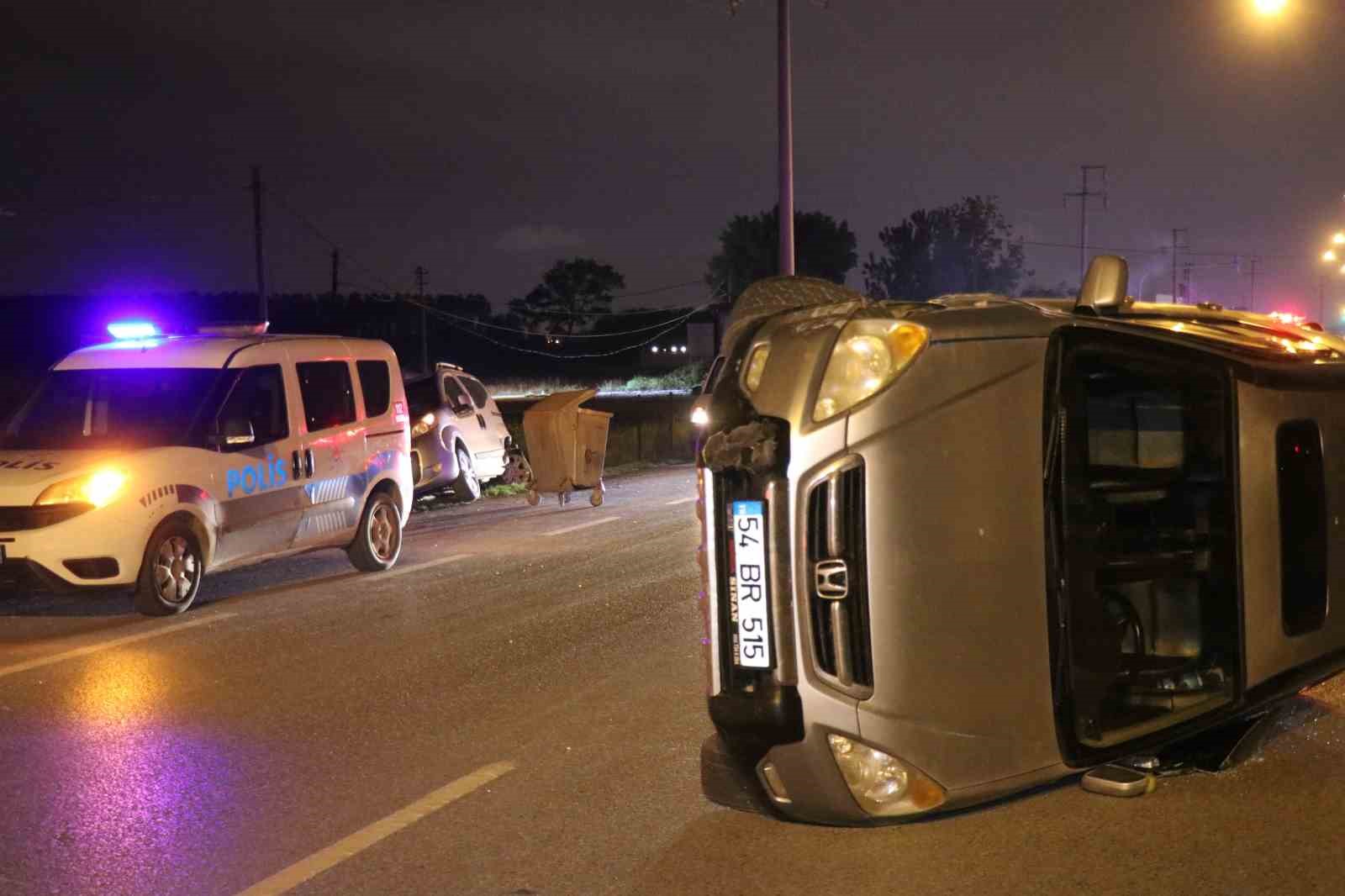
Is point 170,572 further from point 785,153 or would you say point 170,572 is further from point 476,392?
point 785,153

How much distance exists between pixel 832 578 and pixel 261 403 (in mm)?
7467

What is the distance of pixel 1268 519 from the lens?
17.6 ft

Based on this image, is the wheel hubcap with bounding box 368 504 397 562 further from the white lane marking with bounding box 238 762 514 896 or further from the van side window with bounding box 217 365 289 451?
the white lane marking with bounding box 238 762 514 896

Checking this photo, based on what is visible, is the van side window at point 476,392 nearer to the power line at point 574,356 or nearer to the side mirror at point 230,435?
the side mirror at point 230,435

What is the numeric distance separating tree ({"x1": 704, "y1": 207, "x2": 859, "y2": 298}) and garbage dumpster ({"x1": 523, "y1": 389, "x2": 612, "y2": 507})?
8349 cm

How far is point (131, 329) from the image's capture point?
1147cm

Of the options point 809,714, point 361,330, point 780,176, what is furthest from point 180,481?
point 361,330

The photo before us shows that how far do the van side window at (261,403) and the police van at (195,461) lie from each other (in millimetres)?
11

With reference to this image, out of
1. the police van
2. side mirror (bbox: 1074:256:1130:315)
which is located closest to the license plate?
side mirror (bbox: 1074:256:1130:315)

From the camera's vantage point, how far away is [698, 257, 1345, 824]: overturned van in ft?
14.7

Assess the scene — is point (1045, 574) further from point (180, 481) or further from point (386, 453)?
point (386, 453)

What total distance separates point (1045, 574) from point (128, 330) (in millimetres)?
9002

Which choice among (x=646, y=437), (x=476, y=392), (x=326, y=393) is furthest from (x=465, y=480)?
(x=646, y=437)

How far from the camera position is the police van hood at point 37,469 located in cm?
940
